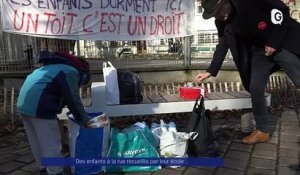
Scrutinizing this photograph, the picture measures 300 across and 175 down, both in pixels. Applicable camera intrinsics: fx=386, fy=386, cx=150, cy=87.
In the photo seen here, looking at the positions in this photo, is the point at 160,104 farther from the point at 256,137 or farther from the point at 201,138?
the point at 256,137

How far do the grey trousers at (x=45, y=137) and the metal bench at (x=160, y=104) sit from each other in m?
1.09

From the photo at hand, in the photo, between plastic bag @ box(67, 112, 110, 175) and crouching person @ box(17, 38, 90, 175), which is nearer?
crouching person @ box(17, 38, 90, 175)

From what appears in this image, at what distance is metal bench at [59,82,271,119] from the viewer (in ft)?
15.9

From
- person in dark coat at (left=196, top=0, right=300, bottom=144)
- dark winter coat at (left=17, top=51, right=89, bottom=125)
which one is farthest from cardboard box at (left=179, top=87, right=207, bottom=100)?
dark winter coat at (left=17, top=51, right=89, bottom=125)

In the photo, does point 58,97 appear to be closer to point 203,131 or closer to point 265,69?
point 203,131

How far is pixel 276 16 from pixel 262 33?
238 millimetres

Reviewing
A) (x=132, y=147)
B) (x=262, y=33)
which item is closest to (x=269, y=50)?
(x=262, y=33)

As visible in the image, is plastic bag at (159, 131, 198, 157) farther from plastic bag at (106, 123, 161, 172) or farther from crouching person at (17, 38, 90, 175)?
crouching person at (17, 38, 90, 175)

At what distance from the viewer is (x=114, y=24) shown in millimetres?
8039

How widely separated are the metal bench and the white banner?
9.56ft

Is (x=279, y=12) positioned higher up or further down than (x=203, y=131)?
higher up

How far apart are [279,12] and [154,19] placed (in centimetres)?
417

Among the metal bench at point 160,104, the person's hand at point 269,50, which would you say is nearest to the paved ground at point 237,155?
the metal bench at point 160,104

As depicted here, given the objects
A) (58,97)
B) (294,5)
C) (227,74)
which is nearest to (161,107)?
(58,97)
